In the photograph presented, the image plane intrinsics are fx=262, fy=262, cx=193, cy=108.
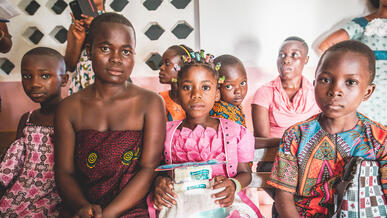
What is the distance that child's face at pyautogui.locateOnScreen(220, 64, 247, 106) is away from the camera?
1.58 metres

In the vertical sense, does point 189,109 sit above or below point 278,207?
above

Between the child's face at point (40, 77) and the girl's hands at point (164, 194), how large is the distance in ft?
2.70

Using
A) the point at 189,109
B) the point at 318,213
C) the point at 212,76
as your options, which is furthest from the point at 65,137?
the point at 318,213

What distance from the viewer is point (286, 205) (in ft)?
3.23

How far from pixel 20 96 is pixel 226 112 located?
217cm

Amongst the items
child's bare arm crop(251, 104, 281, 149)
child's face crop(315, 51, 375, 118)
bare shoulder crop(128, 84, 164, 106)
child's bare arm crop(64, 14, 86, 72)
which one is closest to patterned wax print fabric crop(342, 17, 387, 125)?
child's bare arm crop(251, 104, 281, 149)

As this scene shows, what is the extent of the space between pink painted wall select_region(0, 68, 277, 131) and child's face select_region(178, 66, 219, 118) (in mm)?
1344

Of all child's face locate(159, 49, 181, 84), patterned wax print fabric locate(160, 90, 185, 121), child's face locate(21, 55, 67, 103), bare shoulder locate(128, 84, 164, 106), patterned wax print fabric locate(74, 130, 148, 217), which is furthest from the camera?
child's face locate(159, 49, 181, 84)

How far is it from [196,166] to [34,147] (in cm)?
87

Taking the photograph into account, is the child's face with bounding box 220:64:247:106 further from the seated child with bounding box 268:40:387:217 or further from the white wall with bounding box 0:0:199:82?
the white wall with bounding box 0:0:199:82

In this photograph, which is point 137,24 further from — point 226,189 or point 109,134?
point 226,189

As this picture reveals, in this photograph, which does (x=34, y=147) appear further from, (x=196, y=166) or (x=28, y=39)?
(x=28, y=39)

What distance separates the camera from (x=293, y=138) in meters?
1.04

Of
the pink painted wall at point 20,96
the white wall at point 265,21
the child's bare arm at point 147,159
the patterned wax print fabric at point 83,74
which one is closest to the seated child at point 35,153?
the patterned wax print fabric at point 83,74
